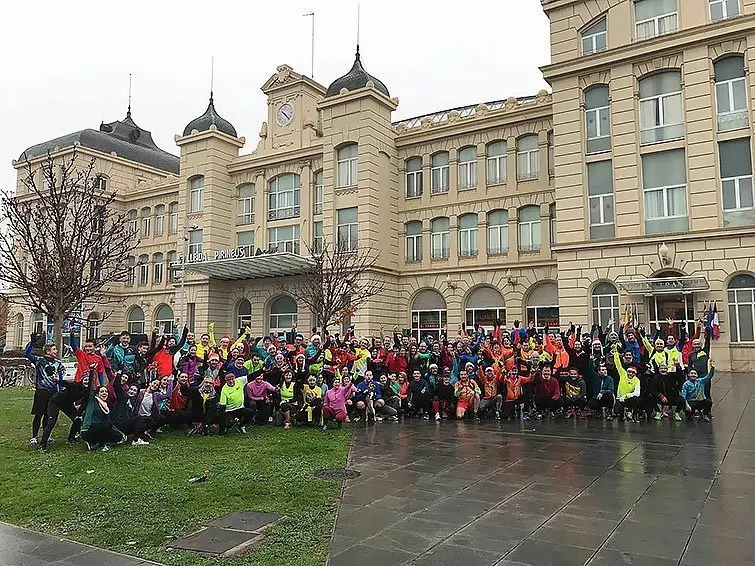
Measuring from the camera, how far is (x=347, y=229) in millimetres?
32438

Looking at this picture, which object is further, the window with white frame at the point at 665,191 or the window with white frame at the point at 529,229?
the window with white frame at the point at 529,229

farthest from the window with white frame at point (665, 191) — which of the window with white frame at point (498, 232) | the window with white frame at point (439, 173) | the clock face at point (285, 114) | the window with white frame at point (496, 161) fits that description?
the clock face at point (285, 114)

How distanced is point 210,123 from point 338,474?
34.7 metres

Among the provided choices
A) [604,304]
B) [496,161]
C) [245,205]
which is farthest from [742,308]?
[245,205]

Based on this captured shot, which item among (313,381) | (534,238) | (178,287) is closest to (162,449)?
(313,381)

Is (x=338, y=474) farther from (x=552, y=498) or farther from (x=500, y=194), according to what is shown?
(x=500, y=194)

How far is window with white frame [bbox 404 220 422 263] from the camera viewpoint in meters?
32.9

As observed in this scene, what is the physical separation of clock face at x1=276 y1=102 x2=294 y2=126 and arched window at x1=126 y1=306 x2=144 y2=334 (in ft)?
54.3

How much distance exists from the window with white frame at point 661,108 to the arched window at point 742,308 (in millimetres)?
5737

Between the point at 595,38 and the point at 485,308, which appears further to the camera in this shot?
the point at 485,308

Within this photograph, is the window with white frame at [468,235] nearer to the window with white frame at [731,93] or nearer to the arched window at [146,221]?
the window with white frame at [731,93]

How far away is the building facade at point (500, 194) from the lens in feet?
74.1

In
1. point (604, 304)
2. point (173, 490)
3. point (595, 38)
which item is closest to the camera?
point (173, 490)

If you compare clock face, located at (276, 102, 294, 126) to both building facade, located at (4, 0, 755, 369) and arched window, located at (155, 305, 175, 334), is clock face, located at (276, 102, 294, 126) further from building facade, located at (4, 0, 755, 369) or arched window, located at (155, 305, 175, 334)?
arched window, located at (155, 305, 175, 334)
